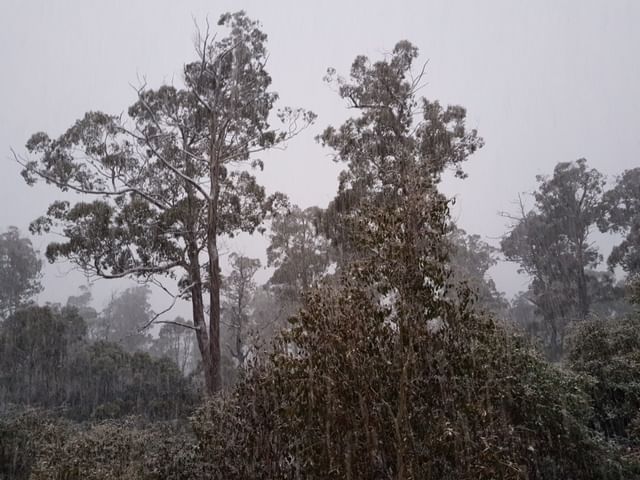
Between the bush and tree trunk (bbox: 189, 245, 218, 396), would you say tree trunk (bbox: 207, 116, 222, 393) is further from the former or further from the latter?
the bush

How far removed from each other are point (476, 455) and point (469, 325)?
3.55 ft

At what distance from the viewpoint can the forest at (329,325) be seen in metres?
3.83

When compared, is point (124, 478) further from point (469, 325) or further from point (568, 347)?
point (568, 347)

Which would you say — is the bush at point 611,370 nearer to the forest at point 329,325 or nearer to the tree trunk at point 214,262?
the forest at point 329,325

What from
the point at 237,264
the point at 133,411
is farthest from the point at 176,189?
the point at 133,411

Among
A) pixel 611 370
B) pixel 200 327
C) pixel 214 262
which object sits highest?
pixel 214 262

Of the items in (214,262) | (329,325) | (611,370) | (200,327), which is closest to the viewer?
(329,325)

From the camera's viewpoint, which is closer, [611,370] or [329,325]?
[329,325]

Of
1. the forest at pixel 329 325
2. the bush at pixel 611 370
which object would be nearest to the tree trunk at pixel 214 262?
the forest at pixel 329 325

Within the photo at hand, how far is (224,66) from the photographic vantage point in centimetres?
1421

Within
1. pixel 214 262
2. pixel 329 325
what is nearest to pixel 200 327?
pixel 214 262

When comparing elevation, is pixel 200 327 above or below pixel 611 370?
above

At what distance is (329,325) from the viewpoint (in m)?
4.07

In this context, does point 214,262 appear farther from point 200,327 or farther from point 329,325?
point 329,325
